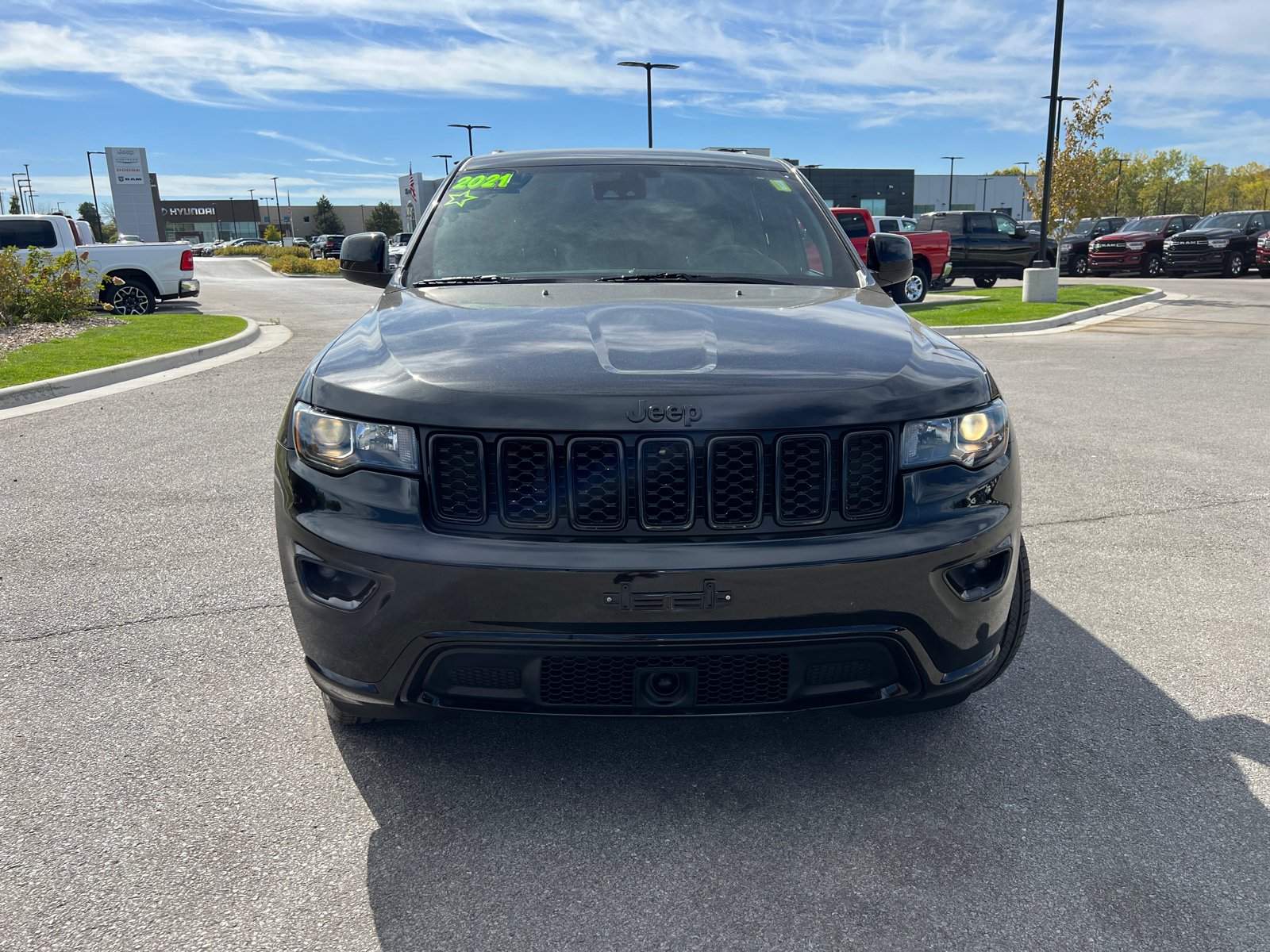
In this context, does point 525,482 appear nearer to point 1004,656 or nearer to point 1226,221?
point 1004,656

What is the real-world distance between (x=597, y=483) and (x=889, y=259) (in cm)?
238

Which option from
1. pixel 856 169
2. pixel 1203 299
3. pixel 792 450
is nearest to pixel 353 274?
pixel 792 450

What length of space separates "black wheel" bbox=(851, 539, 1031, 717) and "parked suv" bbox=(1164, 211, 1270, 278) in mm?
31813

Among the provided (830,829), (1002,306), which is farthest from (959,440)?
(1002,306)

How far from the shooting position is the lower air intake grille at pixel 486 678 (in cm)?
229

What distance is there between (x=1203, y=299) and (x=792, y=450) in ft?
73.4

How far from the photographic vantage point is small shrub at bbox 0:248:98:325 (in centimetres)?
1410

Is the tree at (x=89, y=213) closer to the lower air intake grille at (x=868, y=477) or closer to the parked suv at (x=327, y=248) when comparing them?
the parked suv at (x=327, y=248)

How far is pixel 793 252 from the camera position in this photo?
3.77 m

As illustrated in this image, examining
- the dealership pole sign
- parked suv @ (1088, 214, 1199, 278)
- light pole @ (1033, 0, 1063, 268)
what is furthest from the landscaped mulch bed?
the dealership pole sign

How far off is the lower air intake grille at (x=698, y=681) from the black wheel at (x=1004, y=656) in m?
0.27

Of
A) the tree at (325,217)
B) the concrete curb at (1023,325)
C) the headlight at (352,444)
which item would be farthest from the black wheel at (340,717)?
the tree at (325,217)

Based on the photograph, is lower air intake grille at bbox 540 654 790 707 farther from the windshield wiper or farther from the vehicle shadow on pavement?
the windshield wiper

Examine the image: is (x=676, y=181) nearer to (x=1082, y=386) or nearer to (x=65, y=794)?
(x=65, y=794)
